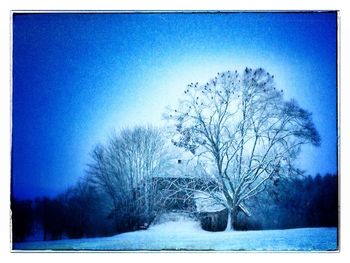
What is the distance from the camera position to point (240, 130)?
10.6 feet

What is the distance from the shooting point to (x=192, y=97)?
10.6 ft

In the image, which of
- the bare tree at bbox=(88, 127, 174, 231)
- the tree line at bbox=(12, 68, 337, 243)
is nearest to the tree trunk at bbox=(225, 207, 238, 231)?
the tree line at bbox=(12, 68, 337, 243)

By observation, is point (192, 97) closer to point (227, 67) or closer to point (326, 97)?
point (227, 67)

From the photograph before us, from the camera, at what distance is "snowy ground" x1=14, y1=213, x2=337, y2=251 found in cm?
318

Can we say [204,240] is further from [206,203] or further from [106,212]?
[106,212]

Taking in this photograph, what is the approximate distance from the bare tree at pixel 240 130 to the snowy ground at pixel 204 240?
258 mm

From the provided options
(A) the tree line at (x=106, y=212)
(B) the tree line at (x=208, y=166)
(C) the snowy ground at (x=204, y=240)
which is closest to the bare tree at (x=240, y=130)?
(B) the tree line at (x=208, y=166)

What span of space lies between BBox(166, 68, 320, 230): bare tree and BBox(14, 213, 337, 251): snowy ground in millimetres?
258

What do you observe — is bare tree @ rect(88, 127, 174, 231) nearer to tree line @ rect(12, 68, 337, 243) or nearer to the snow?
tree line @ rect(12, 68, 337, 243)

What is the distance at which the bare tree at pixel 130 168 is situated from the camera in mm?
3217

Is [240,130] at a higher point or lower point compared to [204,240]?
higher

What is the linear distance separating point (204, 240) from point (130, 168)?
700 millimetres

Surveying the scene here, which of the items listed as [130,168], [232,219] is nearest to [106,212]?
[130,168]
